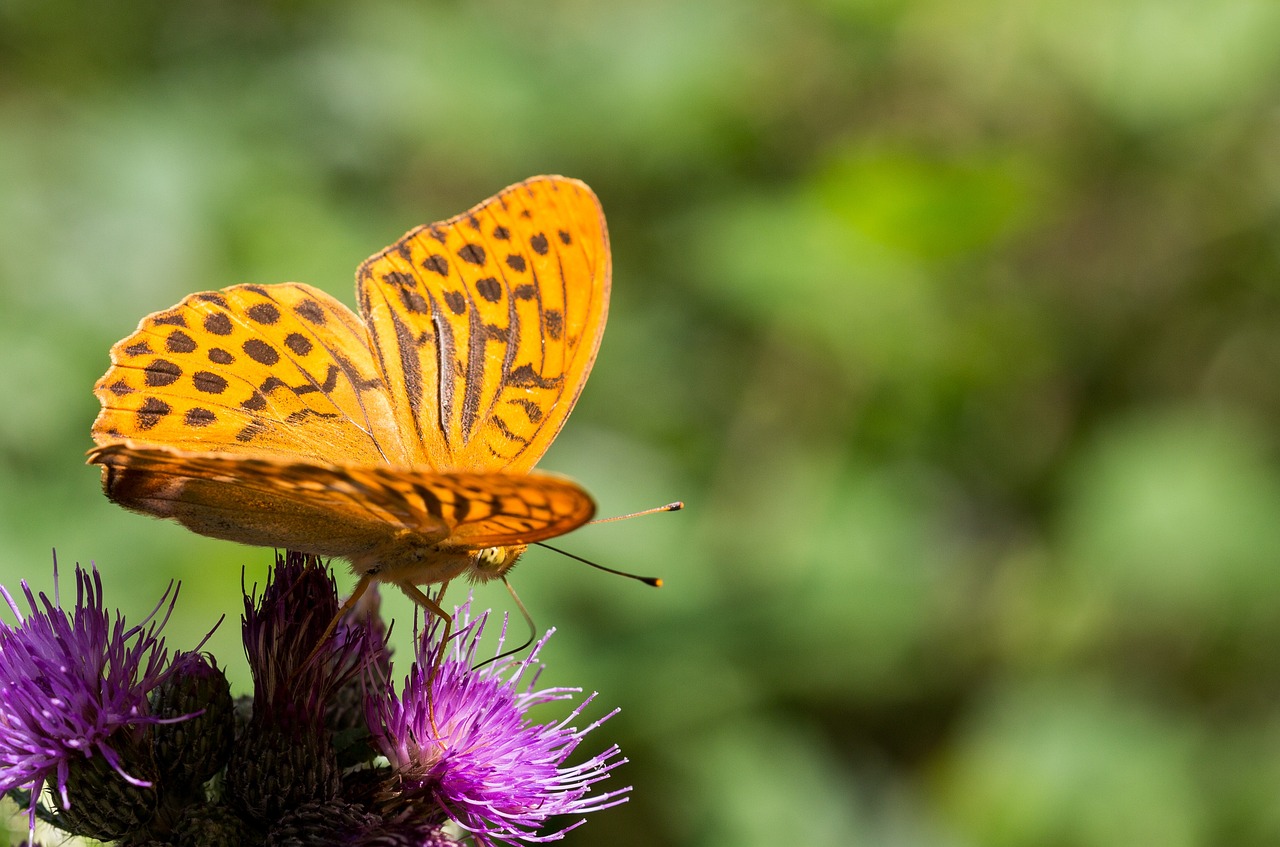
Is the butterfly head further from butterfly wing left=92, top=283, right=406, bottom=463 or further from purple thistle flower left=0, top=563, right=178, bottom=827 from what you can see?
purple thistle flower left=0, top=563, right=178, bottom=827

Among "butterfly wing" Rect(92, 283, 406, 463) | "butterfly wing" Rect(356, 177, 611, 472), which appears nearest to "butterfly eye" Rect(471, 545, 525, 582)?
"butterfly wing" Rect(356, 177, 611, 472)

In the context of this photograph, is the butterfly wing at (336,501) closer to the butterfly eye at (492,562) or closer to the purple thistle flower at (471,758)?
the butterfly eye at (492,562)

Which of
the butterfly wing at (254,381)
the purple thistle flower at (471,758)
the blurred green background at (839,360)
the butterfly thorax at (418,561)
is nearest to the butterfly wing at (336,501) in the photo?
the butterfly thorax at (418,561)

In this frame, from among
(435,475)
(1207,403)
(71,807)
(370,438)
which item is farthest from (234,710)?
(1207,403)

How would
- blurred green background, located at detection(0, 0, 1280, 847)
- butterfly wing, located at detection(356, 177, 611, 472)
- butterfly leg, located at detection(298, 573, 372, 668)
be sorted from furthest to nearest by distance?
blurred green background, located at detection(0, 0, 1280, 847), butterfly wing, located at detection(356, 177, 611, 472), butterfly leg, located at detection(298, 573, 372, 668)

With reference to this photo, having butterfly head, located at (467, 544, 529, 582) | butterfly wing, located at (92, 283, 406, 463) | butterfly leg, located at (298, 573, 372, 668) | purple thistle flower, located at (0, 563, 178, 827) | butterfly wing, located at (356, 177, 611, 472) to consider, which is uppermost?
butterfly wing, located at (356, 177, 611, 472)

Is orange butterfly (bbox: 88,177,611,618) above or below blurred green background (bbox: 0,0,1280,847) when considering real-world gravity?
below
